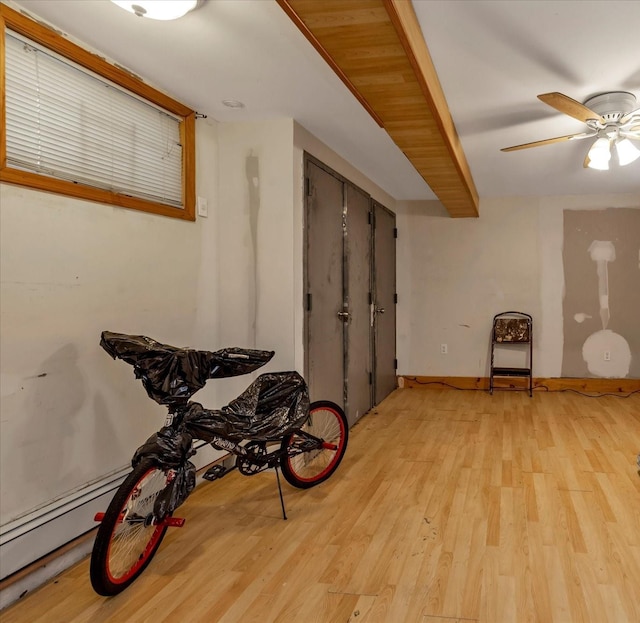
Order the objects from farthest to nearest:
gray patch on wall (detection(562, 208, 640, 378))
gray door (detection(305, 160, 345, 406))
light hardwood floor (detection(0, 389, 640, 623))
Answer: gray patch on wall (detection(562, 208, 640, 378)), gray door (detection(305, 160, 345, 406)), light hardwood floor (detection(0, 389, 640, 623))

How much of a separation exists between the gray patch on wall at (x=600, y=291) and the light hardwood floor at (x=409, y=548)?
2.36 metres

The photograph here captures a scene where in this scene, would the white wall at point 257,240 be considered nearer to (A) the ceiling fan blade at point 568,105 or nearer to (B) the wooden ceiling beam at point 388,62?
(B) the wooden ceiling beam at point 388,62

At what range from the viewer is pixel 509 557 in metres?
2.45

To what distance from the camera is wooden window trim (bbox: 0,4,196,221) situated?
2.17 metres

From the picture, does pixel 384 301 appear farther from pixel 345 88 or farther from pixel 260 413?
pixel 260 413

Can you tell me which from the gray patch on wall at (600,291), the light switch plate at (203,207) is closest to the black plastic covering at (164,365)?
the light switch plate at (203,207)

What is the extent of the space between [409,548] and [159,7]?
8.14 feet

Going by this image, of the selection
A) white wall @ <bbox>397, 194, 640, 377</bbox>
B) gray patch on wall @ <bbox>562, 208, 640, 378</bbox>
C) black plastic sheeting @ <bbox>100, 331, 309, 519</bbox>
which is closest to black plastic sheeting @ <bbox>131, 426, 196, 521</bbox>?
black plastic sheeting @ <bbox>100, 331, 309, 519</bbox>

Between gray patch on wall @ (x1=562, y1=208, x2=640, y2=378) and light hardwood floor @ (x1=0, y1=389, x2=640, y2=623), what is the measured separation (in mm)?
2356

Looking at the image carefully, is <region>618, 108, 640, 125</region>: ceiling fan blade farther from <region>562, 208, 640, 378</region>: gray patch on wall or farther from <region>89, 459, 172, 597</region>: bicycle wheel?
<region>562, 208, 640, 378</region>: gray patch on wall

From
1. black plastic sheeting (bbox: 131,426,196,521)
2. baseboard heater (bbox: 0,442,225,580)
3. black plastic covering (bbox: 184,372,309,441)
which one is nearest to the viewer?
baseboard heater (bbox: 0,442,225,580)

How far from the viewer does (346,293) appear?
4.74 metres

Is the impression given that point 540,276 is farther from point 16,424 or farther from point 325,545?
point 16,424

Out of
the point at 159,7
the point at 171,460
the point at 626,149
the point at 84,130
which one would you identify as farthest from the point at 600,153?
the point at 171,460
